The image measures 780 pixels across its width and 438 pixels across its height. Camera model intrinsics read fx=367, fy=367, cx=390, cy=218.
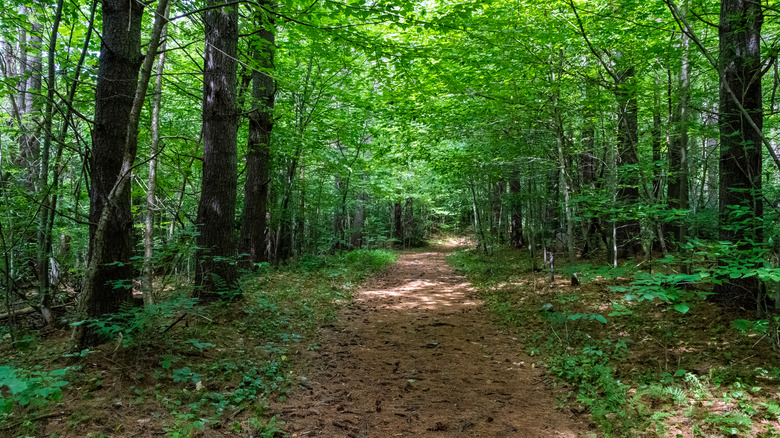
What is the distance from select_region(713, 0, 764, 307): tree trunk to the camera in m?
4.60

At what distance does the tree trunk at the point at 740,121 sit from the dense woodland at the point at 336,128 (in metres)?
0.02

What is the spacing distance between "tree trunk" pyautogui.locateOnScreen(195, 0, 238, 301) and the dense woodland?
0.03 m

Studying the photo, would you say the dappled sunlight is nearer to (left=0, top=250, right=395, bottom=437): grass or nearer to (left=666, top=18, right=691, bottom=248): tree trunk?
(left=0, top=250, right=395, bottom=437): grass

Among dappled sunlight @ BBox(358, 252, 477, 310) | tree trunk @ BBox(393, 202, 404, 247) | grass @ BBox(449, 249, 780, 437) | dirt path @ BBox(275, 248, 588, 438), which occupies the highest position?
tree trunk @ BBox(393, 202, 404, 247)

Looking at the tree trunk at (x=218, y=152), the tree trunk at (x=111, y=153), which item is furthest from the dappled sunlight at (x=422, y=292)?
the tree trunk at (x=111, y=153)

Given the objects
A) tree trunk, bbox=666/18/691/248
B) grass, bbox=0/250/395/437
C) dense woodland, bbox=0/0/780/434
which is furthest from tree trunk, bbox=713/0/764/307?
grass, bbox=0/250/395/437

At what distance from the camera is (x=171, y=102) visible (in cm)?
1103

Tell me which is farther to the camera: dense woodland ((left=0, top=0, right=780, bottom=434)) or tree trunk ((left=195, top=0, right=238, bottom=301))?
tree trunk ((left=195, top=0, right=238, bottom=301))

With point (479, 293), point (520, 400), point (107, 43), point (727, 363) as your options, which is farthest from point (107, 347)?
point (479, 293)

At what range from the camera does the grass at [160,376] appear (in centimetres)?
281

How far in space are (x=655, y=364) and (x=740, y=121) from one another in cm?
331

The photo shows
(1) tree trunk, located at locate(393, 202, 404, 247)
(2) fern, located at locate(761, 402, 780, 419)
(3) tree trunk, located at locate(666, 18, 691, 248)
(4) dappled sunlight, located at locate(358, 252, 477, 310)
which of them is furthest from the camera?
(1) tree trunk, located at locate(393, 202, 404, 247)

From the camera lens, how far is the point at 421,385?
4246 mm

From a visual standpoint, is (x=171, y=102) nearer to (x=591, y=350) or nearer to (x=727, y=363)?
(x=591, y=350)
